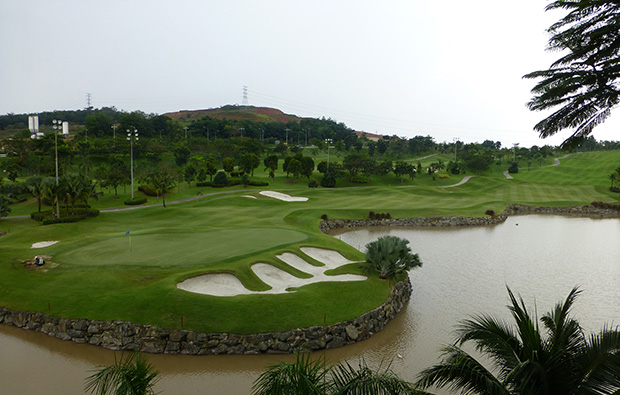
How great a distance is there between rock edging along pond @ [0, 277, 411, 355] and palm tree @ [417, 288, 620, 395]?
10.9 meters

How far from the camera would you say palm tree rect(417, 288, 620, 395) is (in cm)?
596

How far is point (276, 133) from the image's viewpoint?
152 m

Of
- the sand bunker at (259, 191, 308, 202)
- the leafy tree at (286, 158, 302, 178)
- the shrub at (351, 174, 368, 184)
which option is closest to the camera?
the sand bunker at (259, 191, 308, 202)

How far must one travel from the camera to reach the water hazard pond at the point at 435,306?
16109 mm

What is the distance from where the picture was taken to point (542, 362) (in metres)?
6.49

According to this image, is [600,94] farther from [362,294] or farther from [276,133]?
[276,133]

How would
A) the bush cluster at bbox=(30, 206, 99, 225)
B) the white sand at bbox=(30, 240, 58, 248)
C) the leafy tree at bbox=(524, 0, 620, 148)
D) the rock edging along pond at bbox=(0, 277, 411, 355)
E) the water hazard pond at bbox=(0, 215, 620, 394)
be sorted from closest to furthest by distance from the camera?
the leafy tree at bbox=(524, 0, 620, 148), the water hazard pond at bbox=(0, 215, 620, 394), the rock edging along pond at bbox=(0, 277, 411, 355), the white sand at bbox=(30, 240, 58, 248), the bush cluster at bbox=(30, 206, 99, 225)

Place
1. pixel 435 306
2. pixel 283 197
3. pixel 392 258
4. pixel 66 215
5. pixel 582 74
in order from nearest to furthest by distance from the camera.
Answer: pixel 582 74 → pixel 435 306 → pixel 392 258 → pixel 66 215 → pixel 283 197

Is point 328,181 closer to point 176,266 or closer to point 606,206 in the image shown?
point 606,206

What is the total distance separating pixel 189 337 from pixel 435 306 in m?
14.3

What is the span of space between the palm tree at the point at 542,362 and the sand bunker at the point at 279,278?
615 inches

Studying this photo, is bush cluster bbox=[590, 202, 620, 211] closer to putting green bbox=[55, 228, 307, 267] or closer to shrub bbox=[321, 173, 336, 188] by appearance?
shrub bbox=[321, 173, 336, 188]

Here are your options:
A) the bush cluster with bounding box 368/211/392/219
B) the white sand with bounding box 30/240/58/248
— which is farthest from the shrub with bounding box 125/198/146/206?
the bush cluster with bounding box 368/211/392/219

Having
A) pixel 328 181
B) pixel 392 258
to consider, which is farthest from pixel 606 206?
pixel 392 258
